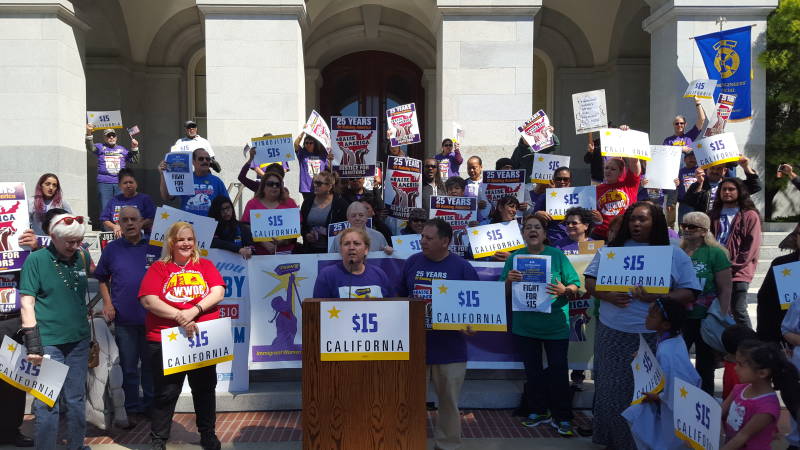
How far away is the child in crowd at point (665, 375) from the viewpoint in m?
4.89

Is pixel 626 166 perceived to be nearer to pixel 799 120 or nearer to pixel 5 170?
pixel 799 120

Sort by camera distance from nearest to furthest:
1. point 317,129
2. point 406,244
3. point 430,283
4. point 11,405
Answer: point 430,283
point 11,405
point 406,244
point 317,129

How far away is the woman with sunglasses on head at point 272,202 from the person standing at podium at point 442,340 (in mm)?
2398

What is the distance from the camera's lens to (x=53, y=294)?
557cm

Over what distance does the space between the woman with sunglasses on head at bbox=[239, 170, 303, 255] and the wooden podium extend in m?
3.08

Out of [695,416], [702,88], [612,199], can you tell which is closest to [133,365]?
[695,416]

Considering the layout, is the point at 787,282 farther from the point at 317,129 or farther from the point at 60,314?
the point at 317,129

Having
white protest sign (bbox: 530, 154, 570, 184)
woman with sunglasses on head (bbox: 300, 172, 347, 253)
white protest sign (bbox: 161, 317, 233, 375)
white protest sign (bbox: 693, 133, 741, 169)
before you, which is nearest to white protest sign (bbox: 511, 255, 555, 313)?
woman with sunglasses on head (bbox: 300, 172, 347, 253)

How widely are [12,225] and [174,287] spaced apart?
5.95 feet

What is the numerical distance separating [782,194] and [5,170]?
1496 cm

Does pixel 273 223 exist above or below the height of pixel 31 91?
below

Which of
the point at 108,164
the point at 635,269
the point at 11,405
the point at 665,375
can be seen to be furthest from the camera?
the point at 108,164

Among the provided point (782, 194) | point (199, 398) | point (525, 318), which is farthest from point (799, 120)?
point (199, 398)

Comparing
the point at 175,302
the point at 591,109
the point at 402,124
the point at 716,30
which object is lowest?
the point at 175,302
